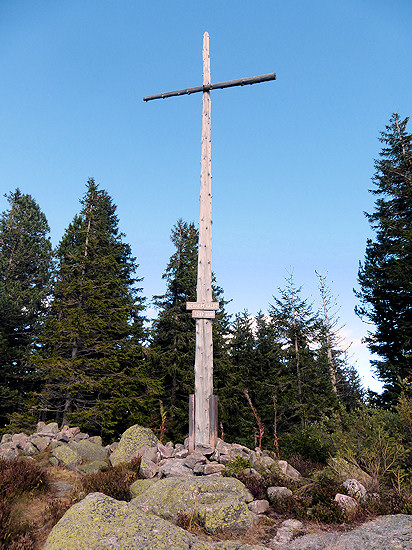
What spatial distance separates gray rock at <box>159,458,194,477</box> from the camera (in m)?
5.77

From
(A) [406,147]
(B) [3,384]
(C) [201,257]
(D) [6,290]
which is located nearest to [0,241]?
(D) [6,290]

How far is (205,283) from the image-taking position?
802 cm

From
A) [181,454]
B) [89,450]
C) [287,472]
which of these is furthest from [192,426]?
[89,450]

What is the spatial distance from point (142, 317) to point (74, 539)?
720 inches

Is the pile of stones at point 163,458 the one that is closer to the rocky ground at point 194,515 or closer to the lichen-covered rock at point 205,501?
the rocky ground at point 194,515

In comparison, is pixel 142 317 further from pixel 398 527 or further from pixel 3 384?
pixel 398 527

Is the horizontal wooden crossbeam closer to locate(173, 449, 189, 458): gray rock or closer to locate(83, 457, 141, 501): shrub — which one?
locate(173, 449, 189, 458): gray rock

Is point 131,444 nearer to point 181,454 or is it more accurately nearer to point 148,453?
point 148,453

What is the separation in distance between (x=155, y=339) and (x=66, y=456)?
37.7ft

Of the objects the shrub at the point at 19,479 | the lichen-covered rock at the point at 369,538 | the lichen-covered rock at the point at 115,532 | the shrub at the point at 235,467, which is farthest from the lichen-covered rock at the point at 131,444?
the lichen-covered rock at the point at 369,538

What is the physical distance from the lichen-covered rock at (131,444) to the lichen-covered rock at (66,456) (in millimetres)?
900

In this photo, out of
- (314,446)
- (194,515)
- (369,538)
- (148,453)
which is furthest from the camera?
(314,446)

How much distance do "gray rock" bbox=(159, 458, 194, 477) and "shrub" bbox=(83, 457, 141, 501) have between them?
1.97 feet

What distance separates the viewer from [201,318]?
7.75 metres
